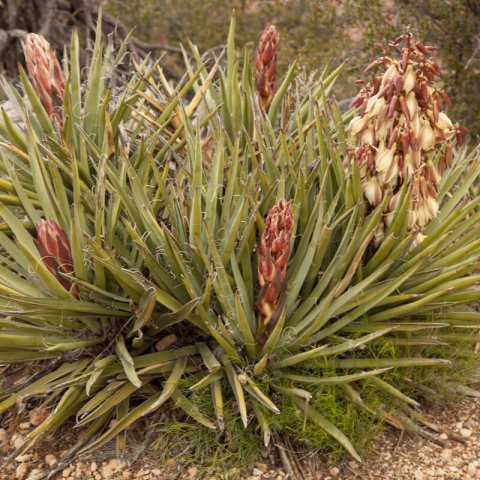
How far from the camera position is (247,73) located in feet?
10.6

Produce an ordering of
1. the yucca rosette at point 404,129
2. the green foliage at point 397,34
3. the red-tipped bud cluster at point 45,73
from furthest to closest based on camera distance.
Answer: the green foliage at point 397,34 < the red-tipped bud cluster at point 45,73 < the yucca rosette at point 404,129

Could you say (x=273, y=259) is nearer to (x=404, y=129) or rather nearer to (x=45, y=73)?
(x=404, y=129)

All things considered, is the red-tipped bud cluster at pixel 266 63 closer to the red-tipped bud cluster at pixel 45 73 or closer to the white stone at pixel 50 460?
the red-tipped bud cluster at pixel 45 73

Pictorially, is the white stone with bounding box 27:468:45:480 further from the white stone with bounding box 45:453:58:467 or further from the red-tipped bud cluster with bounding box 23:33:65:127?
the red-tipped bud cluster with bounding box 23:33:65:127

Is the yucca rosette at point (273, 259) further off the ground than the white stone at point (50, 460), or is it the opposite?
the yucca rosette at point (273, 259)

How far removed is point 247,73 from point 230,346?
5.02 ft

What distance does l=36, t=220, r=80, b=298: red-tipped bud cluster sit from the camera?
2.29 meters

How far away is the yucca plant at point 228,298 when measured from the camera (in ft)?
7.38

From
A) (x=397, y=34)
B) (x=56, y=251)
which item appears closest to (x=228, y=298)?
(x=56, y=251)

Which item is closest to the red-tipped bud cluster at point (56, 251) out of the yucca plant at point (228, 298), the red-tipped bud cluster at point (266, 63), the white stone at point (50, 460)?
the yucca plant at point (228, 298)

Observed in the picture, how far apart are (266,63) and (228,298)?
1.30 metres

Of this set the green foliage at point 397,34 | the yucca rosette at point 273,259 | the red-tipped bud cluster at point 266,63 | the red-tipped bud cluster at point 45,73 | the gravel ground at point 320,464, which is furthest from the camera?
the green foliage at point 397,34

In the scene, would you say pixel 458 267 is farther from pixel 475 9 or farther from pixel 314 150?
pixel 475 9

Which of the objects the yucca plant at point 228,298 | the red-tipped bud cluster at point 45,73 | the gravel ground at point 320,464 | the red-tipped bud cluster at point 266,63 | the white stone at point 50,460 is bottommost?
the white stone at point 50,460
